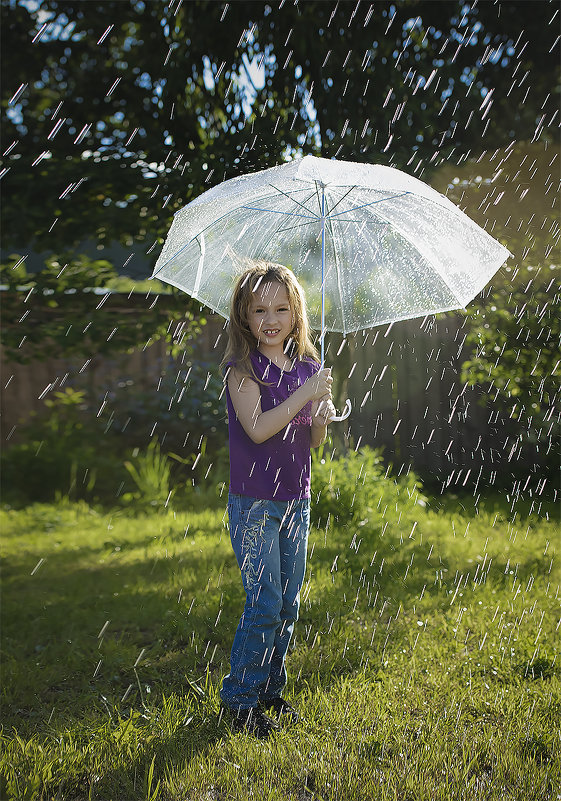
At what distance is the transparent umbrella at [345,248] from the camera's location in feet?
9.45

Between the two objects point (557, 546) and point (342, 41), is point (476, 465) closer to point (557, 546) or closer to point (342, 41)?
point (557, 546)

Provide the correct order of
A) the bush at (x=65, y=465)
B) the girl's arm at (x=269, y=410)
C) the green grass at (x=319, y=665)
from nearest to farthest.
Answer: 1. the green grass at (x=319, y=665)
2. the girl's arm at (x=269, y=410)
3. the bush at (x=65, y=465)

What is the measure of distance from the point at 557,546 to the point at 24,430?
6.09 metres

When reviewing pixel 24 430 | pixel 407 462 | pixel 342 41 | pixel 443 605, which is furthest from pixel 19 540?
pixel 342 41

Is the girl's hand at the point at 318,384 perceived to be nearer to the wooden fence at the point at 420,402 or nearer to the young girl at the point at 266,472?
the young girl at the point at 266,472

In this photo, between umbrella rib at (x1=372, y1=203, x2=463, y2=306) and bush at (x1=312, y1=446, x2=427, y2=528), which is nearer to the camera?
umbrella rib at (x1=372, y1=203, x2=463, y2=306)

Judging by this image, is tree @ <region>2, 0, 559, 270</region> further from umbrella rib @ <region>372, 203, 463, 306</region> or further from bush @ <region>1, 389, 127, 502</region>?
bush @ <region>1, 389, 127, 502</region>

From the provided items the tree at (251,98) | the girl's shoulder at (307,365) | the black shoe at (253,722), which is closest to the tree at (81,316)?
the tree at (251,98)

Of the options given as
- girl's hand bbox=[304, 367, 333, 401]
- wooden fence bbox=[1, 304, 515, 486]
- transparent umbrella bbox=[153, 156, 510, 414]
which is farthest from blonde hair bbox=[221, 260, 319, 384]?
wooden fence bbox=[1, 304, 515, 486]

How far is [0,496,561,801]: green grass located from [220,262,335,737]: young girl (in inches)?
8.7

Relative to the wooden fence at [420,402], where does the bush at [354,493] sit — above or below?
below

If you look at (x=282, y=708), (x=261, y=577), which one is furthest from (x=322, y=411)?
(x=282, y=708)

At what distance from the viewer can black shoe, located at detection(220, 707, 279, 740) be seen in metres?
2.62

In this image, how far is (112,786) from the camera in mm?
2365
